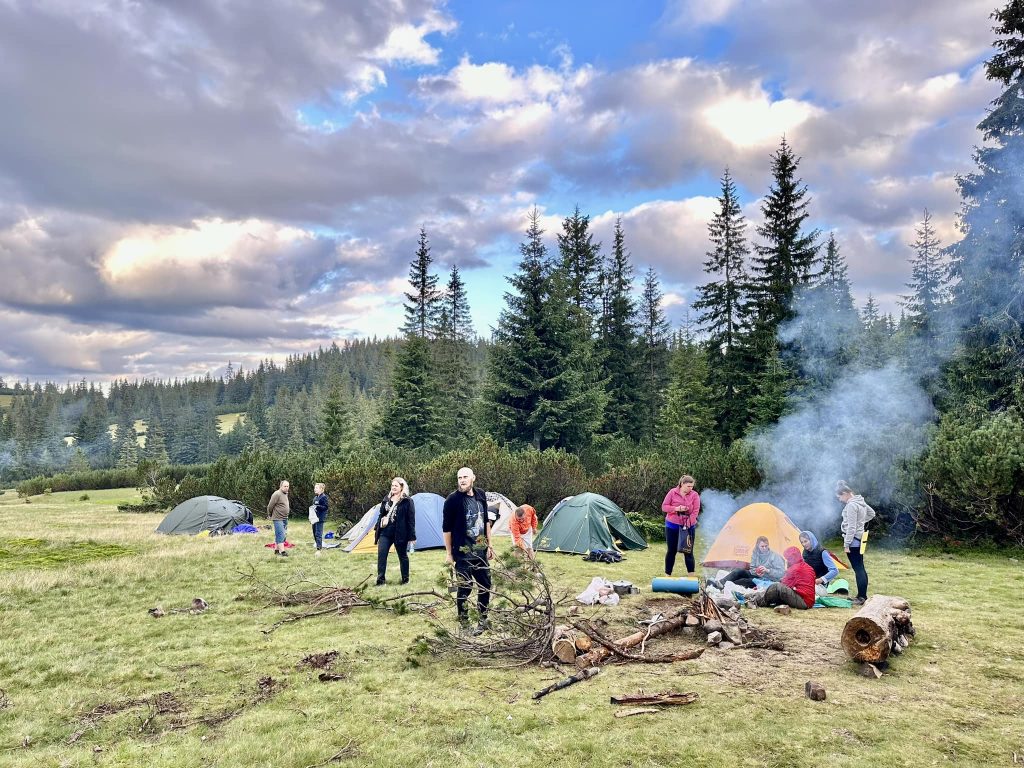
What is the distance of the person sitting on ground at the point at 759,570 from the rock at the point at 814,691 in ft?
12.3

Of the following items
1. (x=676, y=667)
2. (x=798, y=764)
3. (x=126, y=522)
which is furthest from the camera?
(x=126, y=522)

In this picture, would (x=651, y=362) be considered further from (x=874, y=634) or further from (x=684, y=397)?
(x=874, y=634)

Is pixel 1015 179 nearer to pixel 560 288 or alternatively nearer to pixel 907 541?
pixel 907 541

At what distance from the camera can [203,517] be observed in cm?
1872

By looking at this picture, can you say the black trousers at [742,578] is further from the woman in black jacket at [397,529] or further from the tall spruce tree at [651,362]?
the tall spruce tree at [651,362]

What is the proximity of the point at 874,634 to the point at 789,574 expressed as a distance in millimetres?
2593

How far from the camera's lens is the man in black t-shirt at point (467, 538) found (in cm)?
692

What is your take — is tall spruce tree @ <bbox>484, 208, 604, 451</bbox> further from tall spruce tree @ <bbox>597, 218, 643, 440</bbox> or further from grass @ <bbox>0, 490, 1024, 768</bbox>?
grass @ <bbox>0, 490, 1024, 768</bbox>

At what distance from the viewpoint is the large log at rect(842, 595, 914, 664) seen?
5430 mm

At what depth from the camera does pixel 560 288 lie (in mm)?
31141

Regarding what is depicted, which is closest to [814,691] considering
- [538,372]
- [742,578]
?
[742,578]

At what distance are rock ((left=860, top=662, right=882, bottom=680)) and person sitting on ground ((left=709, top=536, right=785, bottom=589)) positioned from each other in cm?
332

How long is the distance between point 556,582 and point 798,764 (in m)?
6.29

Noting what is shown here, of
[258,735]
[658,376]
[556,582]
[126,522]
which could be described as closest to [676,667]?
[258,735]
